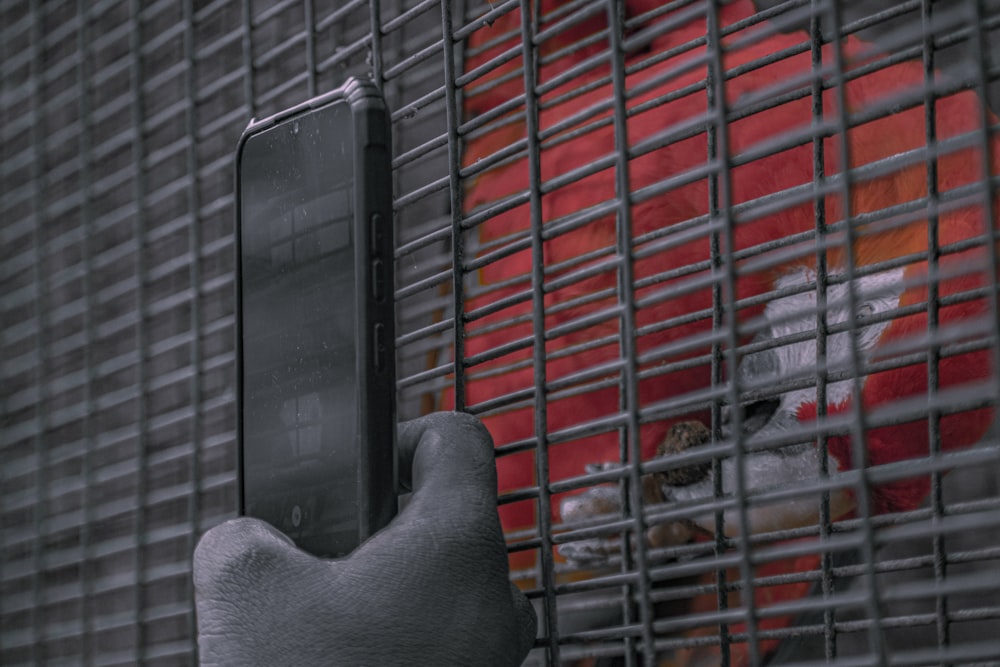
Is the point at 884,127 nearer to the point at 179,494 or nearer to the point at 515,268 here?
the point at 515,268

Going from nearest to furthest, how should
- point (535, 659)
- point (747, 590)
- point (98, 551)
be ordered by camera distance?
1. point (747, 590)
2. point (535, 659)
3. point (98, 551)

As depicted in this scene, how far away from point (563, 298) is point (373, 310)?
0.16 meters

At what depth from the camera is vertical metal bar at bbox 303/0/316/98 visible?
46cm

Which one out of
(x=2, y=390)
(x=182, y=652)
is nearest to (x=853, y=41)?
(x=182, y=652)

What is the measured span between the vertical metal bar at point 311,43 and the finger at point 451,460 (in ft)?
0.56

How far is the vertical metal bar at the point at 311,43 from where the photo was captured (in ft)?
1.51

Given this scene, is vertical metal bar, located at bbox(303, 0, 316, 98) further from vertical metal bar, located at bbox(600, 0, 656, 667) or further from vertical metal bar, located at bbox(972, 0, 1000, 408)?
vertical metal bar, located at bbox(972, 0, 1000, 408)

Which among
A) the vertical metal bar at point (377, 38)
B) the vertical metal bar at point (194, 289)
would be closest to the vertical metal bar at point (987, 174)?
the vertical metal bar at point (377, 38)

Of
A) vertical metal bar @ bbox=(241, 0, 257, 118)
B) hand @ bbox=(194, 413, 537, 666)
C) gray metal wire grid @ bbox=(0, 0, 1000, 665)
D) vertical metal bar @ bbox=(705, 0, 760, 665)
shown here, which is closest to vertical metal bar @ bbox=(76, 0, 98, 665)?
gray metal wire grid @ bbox=(0, 0, 1000, 665)

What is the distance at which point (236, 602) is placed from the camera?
34 cm

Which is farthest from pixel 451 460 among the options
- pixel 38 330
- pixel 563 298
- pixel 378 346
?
pixel 38 330

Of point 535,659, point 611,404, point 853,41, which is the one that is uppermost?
point 853,41

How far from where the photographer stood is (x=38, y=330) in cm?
62

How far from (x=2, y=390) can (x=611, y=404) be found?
0.36m
